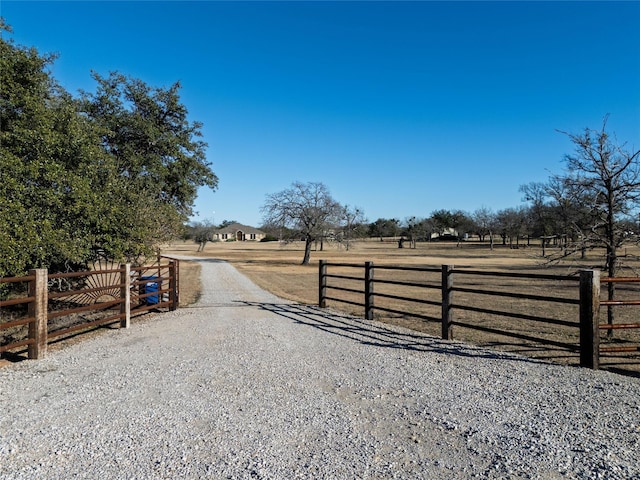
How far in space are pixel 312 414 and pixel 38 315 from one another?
16.1 ft

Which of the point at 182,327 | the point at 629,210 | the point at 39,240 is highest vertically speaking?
the point at 629,210

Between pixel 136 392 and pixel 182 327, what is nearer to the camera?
pixel 136 392

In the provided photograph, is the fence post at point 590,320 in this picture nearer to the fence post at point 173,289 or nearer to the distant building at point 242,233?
the fence post at point 173,289

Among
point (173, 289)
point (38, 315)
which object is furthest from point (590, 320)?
point (173, 289)

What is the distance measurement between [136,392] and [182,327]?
167 inches

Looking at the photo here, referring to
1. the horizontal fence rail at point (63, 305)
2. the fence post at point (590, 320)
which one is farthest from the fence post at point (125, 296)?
the fence post at point (590, 320)

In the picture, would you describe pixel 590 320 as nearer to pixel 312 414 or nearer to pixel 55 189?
pixel 312 414

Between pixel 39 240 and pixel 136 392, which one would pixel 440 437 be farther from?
pixel 39 240

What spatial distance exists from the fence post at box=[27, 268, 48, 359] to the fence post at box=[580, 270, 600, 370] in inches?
314

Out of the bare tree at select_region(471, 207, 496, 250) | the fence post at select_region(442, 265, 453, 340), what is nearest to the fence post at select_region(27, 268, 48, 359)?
the fence post at select_region(442, 265, 453, 340)

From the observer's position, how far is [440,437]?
12.2ft

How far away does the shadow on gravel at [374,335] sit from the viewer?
Answer: 6762 mm

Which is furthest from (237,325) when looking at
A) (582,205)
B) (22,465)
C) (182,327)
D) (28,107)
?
(582,205)

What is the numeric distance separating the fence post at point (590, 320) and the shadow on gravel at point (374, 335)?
0.59 m
